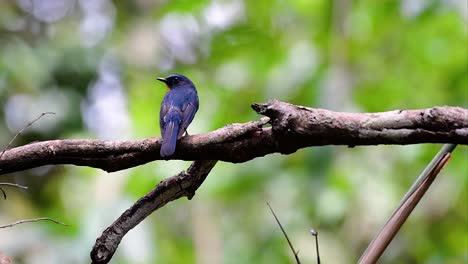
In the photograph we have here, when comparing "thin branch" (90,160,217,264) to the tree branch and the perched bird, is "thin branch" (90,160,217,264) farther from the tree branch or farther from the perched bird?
the perched bird

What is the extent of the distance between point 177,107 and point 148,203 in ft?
3.83

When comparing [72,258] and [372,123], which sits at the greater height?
[72,258]

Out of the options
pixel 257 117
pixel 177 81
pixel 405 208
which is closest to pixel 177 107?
pixel 177 81

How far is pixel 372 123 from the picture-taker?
70.9 inches

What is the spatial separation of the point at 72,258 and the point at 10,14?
3.47m

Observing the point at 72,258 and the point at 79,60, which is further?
the point at 79,60

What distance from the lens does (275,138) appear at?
1.87m

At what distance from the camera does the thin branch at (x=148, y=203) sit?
78.2 inches

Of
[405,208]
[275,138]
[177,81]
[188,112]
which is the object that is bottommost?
[405,208]

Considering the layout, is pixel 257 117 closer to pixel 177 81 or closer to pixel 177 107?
pixel 177 81

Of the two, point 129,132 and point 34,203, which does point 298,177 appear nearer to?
point 129,132

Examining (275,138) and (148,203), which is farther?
(148,203)

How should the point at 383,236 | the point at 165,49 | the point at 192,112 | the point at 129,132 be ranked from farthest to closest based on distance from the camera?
the point at 165,49, the point at 129,132, the point at 192,112, the point at 383,236

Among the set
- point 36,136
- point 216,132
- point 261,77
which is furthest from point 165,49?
point 216,132
